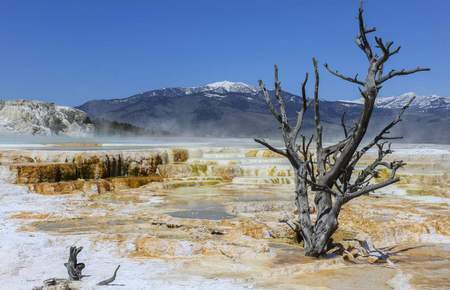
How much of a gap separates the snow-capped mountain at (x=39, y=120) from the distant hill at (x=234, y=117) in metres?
18.5

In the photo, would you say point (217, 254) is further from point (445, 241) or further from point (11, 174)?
point (11, 174)

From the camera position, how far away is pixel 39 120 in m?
40.8

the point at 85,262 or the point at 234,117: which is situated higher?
the point at 234,117

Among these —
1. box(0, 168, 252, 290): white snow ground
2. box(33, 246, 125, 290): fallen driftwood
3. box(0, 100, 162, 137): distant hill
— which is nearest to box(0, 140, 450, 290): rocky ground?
box(0, 168, 252, 290): white snow ground

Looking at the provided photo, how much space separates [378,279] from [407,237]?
11.3 feet

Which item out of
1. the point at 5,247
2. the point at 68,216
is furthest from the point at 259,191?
the point at 5,247

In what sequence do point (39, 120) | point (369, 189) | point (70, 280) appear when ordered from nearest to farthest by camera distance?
point (70, 280)
point (369, 189)
point (39, 120)

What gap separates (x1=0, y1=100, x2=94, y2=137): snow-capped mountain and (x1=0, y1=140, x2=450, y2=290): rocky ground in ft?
78.2

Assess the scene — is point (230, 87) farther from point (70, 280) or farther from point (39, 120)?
point (70, 280)

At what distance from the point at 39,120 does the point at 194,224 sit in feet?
110

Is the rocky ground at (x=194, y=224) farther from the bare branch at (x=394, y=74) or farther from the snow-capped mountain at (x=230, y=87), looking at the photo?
the snow-capped mountain at (x=230, y=87)

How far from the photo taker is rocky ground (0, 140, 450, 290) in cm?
691

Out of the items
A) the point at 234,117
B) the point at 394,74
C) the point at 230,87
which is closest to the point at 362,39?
the point at 394,74

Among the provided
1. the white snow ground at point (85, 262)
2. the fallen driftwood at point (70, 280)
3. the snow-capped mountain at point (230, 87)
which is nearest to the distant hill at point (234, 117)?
the snow-capped mountain at point (230, 87)
